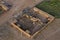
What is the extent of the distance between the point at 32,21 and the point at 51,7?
1.69m

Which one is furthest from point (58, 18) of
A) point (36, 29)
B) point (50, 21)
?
point (36, 29)

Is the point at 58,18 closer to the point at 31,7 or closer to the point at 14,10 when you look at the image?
the point at 31,7

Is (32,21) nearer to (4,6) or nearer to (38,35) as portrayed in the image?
(38,35)

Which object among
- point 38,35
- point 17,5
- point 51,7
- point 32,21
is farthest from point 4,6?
point 38,35

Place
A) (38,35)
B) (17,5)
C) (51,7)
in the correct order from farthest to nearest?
(17,5) < (51,7) < (38,35)

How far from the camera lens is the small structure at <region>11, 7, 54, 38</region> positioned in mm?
12641

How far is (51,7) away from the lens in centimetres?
1404

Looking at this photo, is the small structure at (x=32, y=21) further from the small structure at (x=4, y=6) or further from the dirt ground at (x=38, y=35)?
the small structure at (x=4, y=6)

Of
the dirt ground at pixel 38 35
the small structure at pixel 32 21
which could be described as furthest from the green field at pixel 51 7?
the dirt ground at pixel 38 35

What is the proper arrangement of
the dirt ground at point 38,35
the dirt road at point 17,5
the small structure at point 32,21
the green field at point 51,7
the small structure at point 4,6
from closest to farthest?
the dirt ground at point 38,35
the small structure at point 32,21
the dirt road at point 17,5
the green field at point 51,7
the small structure at point 4,6

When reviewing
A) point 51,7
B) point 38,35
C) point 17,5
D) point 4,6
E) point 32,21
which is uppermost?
point 4,6

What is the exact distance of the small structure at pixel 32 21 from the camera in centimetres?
1264

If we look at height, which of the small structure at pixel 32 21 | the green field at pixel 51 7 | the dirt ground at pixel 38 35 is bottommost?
the dirt ground at pixel 38 35

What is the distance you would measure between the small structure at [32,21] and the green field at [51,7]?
1.26ft
